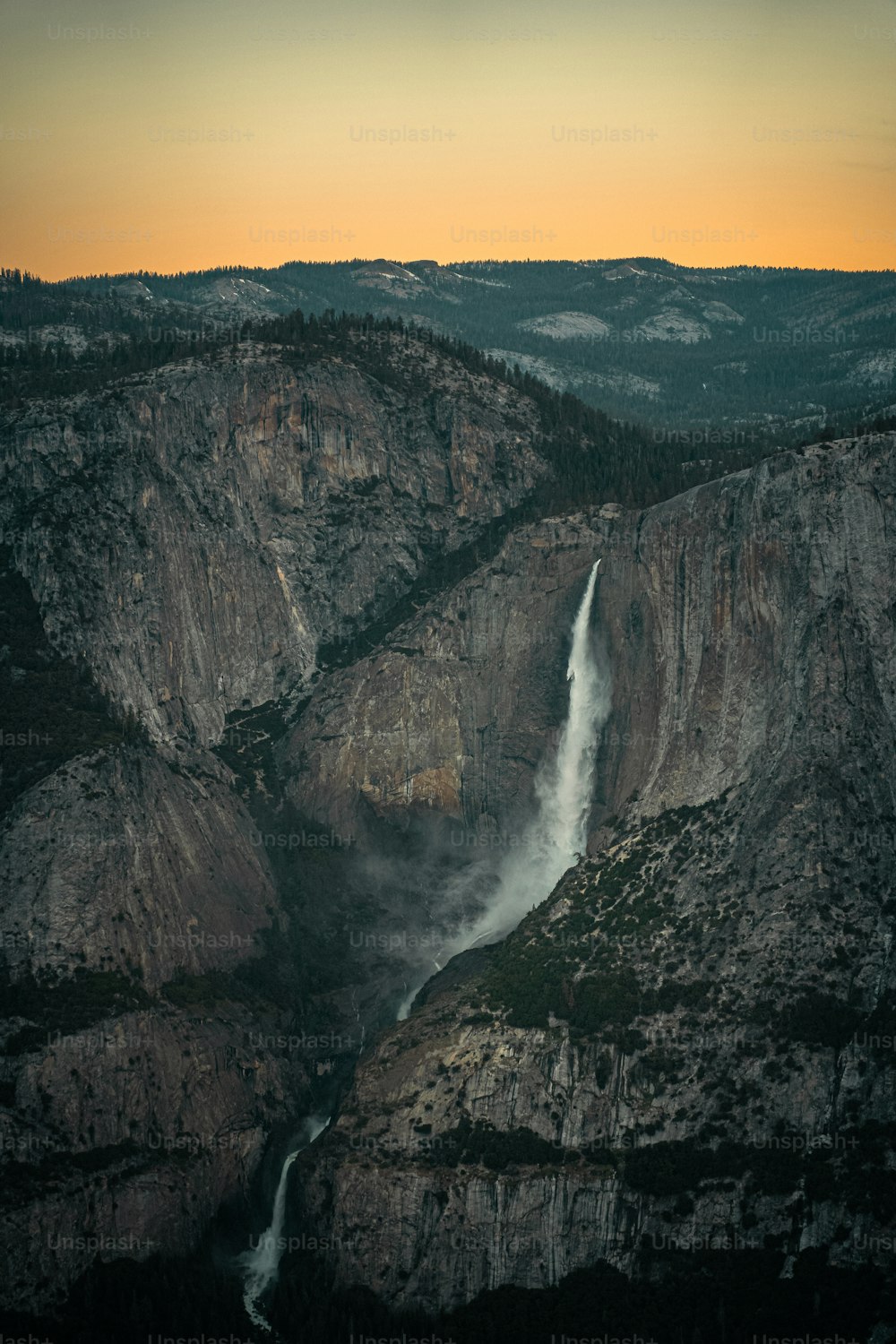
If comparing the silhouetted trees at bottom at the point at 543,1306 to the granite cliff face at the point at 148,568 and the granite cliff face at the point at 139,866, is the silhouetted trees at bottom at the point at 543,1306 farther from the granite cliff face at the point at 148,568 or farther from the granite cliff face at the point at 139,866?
the granite cliff face at the point at 148,568

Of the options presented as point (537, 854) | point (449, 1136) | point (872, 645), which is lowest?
point (449, 1136)

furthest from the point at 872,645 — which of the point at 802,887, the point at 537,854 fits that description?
the point at 537,854

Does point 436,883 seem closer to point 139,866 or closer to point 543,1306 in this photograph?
point 139,866

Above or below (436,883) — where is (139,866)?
above

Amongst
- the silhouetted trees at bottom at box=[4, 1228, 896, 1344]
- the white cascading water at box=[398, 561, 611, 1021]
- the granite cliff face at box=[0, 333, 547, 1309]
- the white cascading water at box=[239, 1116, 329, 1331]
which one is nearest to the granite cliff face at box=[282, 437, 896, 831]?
the white cascading water at box=[398, 561, 611, 1021]

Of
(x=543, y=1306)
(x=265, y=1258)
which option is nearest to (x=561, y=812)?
(x=265, y=1258)

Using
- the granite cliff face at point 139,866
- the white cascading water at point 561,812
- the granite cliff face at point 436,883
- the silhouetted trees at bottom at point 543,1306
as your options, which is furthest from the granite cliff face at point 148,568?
the silhouetted trees at bottom at point 543,1306

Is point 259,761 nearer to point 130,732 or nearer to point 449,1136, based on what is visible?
point 130,732
